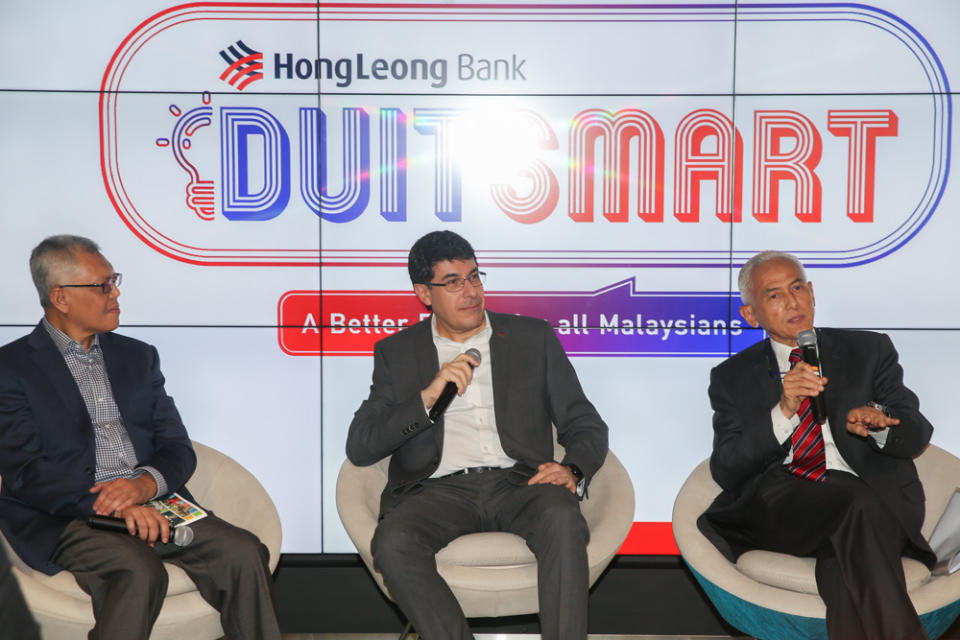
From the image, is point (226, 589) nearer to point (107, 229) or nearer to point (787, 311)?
point (107, 229)

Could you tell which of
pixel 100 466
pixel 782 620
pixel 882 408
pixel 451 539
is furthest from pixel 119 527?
pixel 882 408

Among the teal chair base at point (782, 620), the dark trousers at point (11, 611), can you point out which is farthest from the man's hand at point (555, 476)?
the dark trousers at point (11, 611)

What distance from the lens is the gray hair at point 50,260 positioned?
10.3 ft

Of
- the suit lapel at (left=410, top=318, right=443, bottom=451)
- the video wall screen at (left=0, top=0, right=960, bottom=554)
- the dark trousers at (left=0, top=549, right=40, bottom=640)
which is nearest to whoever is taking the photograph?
the dark trousers at (left=0, top=549, right=40, bottom=640)

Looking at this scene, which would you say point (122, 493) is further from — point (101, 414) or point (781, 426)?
point (781, 426)

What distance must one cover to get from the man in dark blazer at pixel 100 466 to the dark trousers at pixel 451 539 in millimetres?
487

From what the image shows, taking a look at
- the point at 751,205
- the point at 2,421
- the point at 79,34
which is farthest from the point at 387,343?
the point at 79,34

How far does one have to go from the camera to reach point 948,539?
2949 millimetres

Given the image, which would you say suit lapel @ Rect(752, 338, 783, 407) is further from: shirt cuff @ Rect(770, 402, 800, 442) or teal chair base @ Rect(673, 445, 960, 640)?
teal chair base @ Rect(673, 445, 960, 640)

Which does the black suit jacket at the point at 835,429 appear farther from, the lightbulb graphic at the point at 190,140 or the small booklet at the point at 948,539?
the lightbulb graphic at the point at 190,140

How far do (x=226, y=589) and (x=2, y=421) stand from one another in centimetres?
99

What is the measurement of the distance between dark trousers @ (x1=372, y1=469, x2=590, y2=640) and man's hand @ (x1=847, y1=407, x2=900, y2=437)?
1002 millimetres

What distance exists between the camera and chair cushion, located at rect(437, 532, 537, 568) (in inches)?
117

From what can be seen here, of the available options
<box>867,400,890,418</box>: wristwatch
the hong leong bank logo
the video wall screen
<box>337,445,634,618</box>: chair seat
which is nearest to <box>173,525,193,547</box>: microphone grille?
<box>337,445,634,618</box>: chair seat
